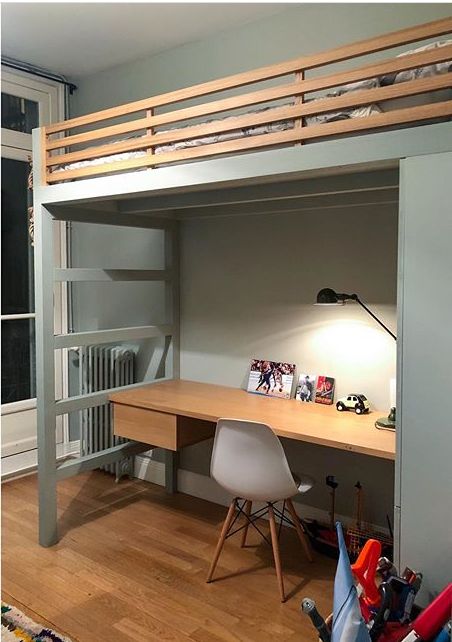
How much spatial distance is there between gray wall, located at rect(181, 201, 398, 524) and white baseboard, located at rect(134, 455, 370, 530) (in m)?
0.05

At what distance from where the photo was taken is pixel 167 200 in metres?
2.79

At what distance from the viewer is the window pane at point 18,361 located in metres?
3.75

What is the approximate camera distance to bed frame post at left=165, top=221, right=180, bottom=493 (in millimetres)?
3402

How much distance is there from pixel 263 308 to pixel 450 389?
1.51m

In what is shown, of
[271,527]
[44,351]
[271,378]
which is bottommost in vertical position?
[271,527]

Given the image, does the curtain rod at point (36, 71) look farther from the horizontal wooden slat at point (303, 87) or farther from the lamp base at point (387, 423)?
the lamp base at point (387, 423)

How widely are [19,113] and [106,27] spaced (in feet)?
3.20

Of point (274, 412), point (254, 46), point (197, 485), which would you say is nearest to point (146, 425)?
point (274, 412)

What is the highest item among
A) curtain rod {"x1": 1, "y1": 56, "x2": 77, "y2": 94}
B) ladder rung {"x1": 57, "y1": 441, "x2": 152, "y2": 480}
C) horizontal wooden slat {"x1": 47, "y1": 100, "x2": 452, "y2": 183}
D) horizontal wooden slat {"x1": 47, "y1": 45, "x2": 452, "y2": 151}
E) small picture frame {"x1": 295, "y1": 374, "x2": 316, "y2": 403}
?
curtain rod {"x1": 1, "y1": 56, "x2": 77, "y2": 94}

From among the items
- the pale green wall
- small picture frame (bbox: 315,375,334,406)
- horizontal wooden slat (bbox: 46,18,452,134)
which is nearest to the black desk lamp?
small picture frame (bbox: 315,375,334,406)

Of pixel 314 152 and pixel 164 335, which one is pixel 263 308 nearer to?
pixel 164 335

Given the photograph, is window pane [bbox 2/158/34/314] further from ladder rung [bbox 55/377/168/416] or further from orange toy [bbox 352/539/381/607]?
orange toy [bbox 352/539/381/607]

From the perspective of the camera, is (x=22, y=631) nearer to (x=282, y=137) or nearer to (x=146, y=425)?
(x=146, y=425)

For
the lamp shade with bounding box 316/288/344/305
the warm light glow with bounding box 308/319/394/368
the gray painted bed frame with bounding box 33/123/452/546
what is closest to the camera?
the gray painted bed frame with bounding box 33/123/452/546
